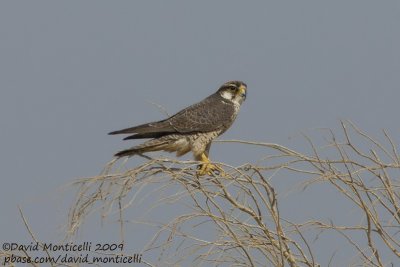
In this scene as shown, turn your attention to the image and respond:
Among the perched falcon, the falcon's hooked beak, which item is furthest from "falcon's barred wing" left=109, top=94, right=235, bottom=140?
the falcon's hooked beak

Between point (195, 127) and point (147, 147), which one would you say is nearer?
point (147, 147)

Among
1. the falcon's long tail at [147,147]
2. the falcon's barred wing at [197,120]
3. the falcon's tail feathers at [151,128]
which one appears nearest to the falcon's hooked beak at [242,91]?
the falcon's barred wing at [197,120]

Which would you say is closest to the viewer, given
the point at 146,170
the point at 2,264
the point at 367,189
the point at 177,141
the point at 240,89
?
the point at 2,264

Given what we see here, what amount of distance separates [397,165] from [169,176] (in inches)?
41.4

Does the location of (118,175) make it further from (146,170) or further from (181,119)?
(181,119)

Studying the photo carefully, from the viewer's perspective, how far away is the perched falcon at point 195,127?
6492 millimetres

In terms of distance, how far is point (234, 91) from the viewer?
24.4 feet

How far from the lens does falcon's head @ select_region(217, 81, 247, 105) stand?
24.2 ft

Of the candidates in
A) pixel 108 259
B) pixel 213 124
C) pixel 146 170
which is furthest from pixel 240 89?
pixel 108 259

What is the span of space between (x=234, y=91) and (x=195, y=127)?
2.58 ft

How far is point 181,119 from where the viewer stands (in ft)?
22.7

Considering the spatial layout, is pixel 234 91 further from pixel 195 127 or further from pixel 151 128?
pixel 151 128

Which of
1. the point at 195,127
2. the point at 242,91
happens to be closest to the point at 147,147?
the point at 195,127

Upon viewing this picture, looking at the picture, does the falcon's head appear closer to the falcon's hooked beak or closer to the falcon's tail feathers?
the falcon's hooked beak
